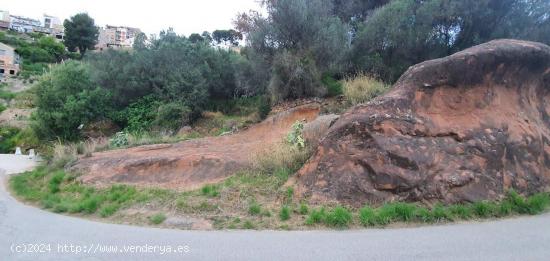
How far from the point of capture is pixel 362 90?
14.7m

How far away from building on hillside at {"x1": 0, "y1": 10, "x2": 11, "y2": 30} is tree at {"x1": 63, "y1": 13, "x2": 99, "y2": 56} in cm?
4715

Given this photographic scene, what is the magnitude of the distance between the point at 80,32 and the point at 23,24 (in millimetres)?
57874

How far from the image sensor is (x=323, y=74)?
18.4 m

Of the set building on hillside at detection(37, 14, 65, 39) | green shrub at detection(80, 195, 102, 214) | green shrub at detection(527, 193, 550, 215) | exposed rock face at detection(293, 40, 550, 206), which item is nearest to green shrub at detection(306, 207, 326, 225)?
exposed rock face at detection(293, 40, 550, 206)

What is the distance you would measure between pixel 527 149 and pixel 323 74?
10.5 meters

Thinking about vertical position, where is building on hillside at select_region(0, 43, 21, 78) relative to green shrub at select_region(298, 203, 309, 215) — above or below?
above

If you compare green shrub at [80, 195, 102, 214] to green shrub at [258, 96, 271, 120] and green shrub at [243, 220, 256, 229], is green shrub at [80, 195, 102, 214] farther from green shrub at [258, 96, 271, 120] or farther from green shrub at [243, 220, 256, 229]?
green shrub at [258, 96, 271, 120]

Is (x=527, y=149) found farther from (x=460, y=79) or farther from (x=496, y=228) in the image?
(x=496, y=228)

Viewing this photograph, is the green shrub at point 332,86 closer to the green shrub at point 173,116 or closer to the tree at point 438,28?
the tree at point 438,28

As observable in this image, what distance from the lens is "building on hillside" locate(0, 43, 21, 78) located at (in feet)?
227

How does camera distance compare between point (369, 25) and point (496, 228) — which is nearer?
point (496, 228)

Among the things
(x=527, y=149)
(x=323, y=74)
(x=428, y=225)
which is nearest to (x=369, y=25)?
(x=323, y=74)

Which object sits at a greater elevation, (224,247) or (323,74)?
(323,74)

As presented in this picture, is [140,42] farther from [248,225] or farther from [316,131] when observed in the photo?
[248,225]
